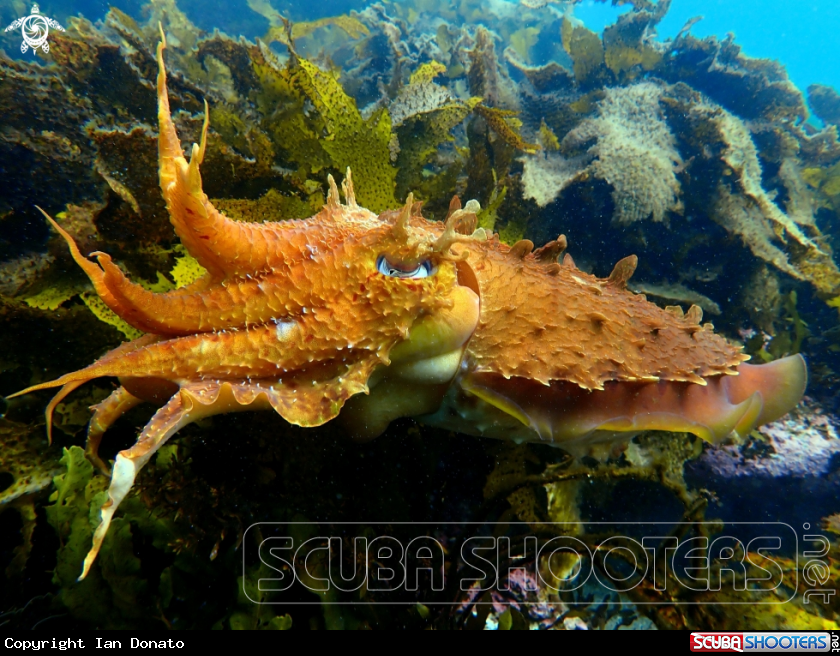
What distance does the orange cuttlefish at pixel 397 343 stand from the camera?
1489 millimetres

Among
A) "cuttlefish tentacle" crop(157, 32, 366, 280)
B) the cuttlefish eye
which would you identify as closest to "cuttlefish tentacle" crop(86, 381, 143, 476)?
"cuttlefish tentacle" crop(157, 32, 366, 280)

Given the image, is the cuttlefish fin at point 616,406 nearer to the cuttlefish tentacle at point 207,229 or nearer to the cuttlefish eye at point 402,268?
the cuttlefish eye at point 402,268

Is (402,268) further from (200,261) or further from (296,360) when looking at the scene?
(200,261)

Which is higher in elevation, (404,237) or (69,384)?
(404,237)

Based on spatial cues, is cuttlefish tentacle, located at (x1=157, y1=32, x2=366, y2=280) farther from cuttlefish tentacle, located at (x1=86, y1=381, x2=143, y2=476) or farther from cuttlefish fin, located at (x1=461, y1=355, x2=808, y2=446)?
cuttlefish fin, located at (x1=461, y1=355, x2=808, y2=446)

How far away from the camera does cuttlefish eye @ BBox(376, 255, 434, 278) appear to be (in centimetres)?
185

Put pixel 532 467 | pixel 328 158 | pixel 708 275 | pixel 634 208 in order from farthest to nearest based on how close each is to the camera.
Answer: pixel 708 275 → pixel 634 208 → pixel 328 158 → pixel 532 467

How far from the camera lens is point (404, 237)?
1.82 meters

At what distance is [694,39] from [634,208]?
8101mm

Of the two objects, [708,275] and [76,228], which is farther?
[708,275]

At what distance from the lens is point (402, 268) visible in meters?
1.87

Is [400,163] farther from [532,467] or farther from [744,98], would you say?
[744,98]

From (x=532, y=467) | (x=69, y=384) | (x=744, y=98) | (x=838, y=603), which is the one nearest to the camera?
(x=69, y=384)

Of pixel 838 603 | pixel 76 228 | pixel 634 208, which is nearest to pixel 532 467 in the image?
pixel 838 603
